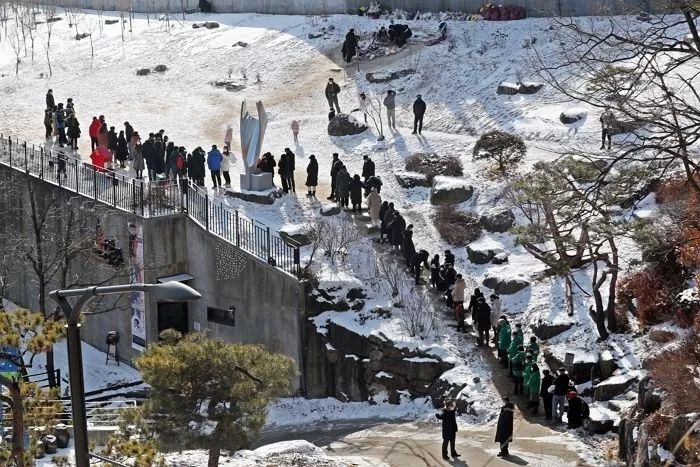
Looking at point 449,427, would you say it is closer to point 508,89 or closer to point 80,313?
point 80,313

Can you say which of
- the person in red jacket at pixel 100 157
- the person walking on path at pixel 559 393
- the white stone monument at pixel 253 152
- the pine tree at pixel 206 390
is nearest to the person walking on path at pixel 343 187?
the white stone monument at pixel 253 152

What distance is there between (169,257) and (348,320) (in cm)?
554

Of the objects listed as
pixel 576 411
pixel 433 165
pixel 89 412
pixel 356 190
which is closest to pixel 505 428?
pixel 576 411

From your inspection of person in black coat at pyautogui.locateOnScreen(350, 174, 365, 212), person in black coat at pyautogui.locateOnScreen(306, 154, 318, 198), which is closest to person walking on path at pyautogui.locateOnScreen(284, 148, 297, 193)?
person in black coat at pyautogui.locateOnScreen(306, 154, 318, 198)

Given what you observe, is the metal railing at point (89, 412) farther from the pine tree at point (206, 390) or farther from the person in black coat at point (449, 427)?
the person in black coat at point (449, 427)

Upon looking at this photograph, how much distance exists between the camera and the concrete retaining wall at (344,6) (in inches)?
1711

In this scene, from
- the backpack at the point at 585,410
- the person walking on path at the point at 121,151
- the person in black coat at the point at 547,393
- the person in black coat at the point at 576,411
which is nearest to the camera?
the person in black coat at the point at 576,411

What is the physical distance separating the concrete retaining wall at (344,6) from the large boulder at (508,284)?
14111 millimetres

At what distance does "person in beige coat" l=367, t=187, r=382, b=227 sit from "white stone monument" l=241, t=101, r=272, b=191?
3093 millimetres

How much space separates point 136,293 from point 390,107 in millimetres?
11009

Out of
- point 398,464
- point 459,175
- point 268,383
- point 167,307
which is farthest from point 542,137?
point 268,383

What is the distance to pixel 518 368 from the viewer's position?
2425 centimetres

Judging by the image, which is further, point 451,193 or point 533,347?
point 451,193

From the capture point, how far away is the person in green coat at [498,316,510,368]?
24922 millimetres
